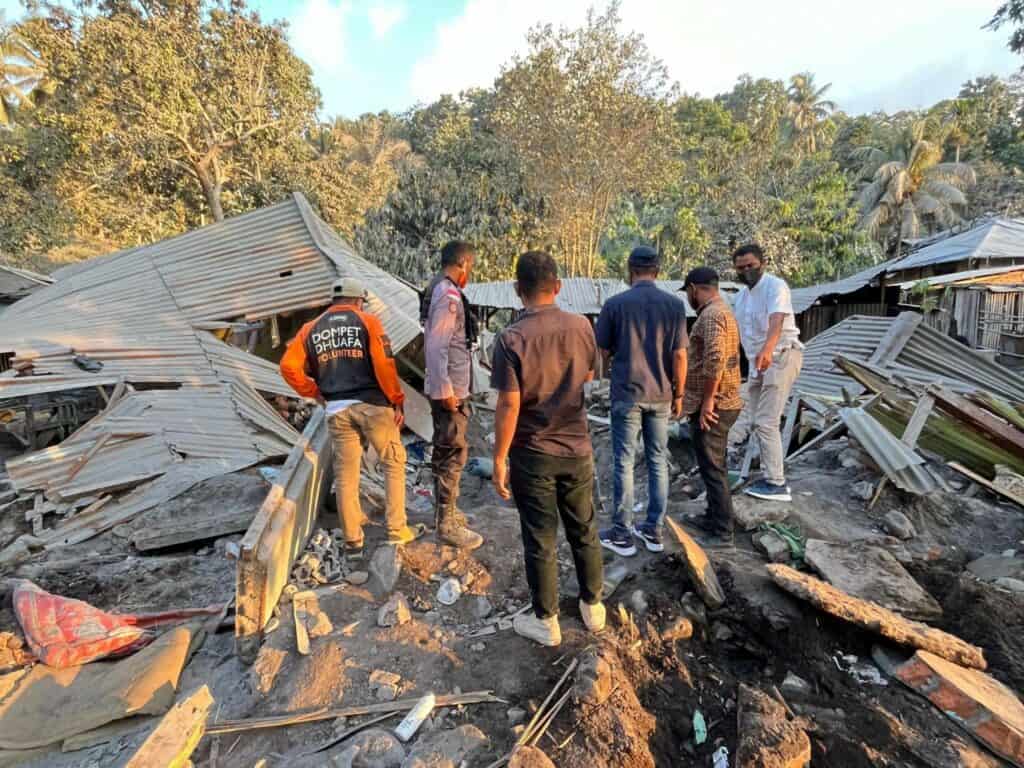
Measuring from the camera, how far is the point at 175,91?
14094mm

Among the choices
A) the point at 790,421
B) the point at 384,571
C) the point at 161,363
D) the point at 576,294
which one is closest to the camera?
the point at 384,571

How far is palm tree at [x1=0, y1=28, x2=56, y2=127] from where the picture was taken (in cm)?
1991

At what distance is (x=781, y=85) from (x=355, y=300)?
42.0 metres

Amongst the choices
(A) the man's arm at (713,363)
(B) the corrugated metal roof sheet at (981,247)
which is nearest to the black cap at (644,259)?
(A) the man's arm at (713,363)

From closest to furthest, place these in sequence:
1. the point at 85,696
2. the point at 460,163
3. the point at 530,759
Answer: the point at 530,759 → the point at 85,696 → the point at 460,163

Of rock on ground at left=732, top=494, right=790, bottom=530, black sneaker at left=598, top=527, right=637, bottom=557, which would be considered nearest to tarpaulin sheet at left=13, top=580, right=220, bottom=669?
black sneaker at left=598, top=527, right=637, bottom=557

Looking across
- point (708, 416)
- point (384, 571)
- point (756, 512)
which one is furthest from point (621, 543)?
point (384, 571)

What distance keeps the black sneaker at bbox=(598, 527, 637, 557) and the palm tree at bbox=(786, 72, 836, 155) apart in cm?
3372

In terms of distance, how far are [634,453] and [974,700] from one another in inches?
75.4

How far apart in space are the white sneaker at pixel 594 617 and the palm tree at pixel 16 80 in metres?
25.3

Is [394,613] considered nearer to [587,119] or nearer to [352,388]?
[352,388]

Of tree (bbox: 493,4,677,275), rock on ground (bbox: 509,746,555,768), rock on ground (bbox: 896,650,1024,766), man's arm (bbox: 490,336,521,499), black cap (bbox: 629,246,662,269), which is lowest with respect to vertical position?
rock on ground (bbox: 896,650,1024,766)

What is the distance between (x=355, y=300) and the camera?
139 inches

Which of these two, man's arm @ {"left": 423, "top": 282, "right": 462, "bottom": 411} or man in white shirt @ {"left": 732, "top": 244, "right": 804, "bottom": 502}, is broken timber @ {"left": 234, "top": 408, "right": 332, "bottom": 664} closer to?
man's arm @ {"left": 423, "top": 282, "right": 462, "bottom": 411}
